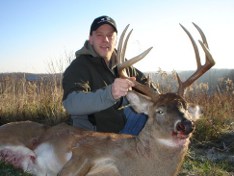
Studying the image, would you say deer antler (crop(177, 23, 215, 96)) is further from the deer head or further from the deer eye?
the deer eye

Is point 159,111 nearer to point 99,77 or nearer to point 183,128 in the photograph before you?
point 183,128

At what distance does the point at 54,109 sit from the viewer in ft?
28.0

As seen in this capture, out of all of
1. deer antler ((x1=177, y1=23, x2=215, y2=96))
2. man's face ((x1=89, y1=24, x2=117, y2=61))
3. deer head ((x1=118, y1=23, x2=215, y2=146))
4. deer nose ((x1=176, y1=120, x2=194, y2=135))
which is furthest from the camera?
man's face ((x1=89, y1=24, x2=117, y2=61))

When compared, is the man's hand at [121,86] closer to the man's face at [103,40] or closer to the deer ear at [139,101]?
the deer ear at [139,101]

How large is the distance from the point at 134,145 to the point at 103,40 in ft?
6.60

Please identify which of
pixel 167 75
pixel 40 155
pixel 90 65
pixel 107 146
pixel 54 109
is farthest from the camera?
pixel 167 75

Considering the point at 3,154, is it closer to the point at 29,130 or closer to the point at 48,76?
the point at 29,130

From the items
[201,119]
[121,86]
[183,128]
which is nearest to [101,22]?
[121,86]

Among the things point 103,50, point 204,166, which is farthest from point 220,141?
point 103,50

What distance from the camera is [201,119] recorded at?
7.93 m

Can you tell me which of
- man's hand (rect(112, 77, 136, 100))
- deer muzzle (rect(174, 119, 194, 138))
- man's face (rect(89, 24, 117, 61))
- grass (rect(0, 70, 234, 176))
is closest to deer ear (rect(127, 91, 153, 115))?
man's hand (rect(112, 77, 136, 100))

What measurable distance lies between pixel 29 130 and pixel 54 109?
366cm

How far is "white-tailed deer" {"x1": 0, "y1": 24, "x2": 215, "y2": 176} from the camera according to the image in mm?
4148

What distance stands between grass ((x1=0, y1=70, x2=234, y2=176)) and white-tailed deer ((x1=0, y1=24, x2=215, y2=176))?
1.30m
